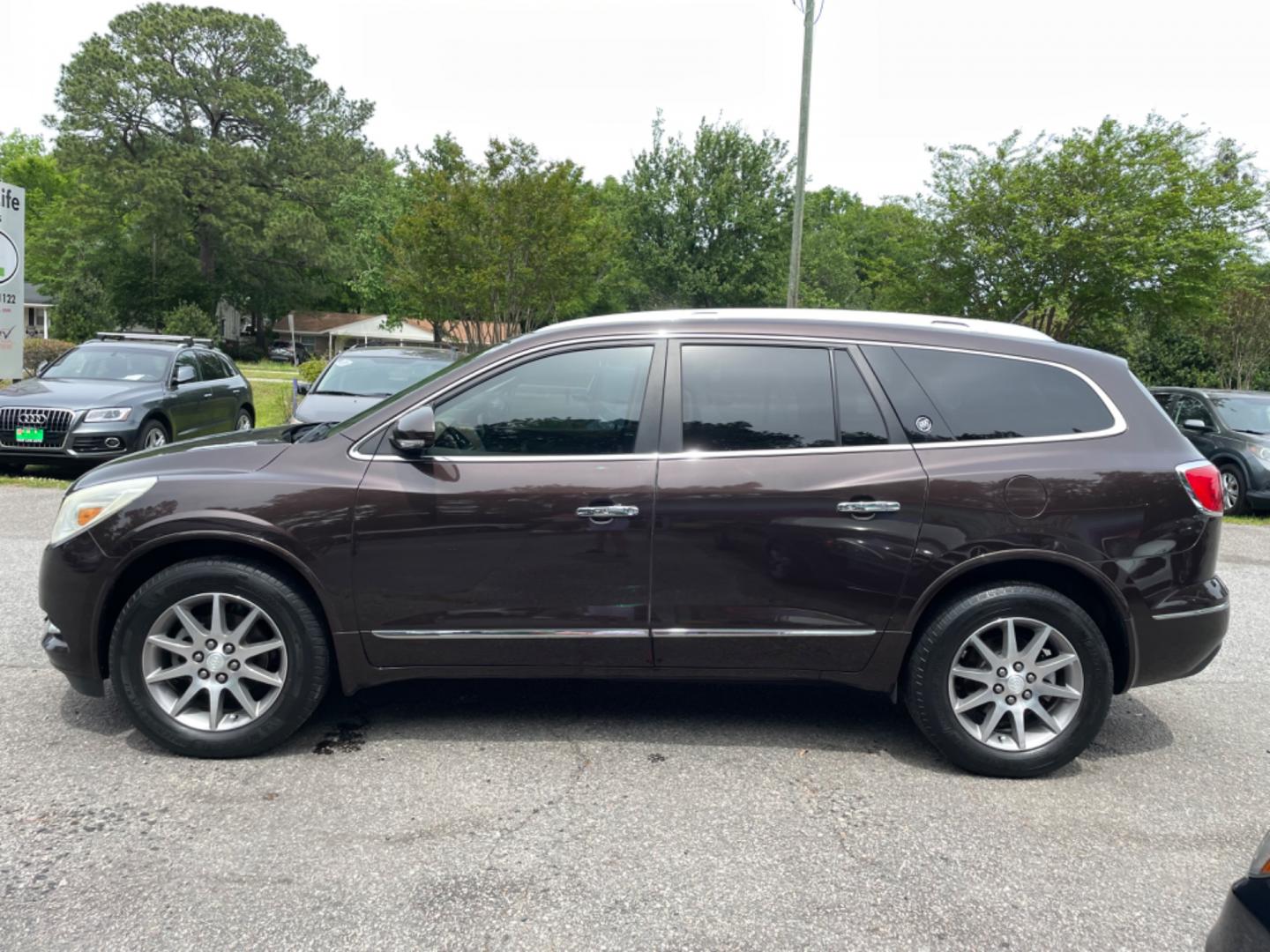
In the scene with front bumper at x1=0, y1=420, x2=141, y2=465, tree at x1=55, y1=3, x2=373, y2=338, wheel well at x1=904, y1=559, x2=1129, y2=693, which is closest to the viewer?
wheel well at x1=904, y1=559, x2=1129, y2=693

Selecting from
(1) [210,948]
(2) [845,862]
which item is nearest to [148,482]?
(1) [210,948]

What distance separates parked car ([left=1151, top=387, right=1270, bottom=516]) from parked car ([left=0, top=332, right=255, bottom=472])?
12.1m

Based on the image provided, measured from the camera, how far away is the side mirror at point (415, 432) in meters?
3.56

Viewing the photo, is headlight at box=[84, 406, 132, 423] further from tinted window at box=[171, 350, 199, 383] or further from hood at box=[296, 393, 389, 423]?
hood at box=[296, 393, 389, 423]

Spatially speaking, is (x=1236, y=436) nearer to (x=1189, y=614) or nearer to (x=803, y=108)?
(x=803, y=108)

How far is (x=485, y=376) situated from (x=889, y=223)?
22.8m

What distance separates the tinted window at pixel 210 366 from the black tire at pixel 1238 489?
13.2 metres

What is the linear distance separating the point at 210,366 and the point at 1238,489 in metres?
13.6

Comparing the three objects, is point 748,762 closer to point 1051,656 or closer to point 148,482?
point 1051,656

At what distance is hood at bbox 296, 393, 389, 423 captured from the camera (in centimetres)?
995

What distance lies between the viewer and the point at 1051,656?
3.64m

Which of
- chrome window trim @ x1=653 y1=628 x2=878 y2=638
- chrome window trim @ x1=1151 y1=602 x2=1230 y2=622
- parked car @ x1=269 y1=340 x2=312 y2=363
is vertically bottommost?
chrome window trim @ x1=653 y1=628 x2=878 y2=638

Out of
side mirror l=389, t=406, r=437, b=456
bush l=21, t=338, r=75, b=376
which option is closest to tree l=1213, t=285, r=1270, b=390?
side mirror l=389, t=406, r=437, b=456

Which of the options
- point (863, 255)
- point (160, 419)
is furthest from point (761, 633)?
point (863, 255)
